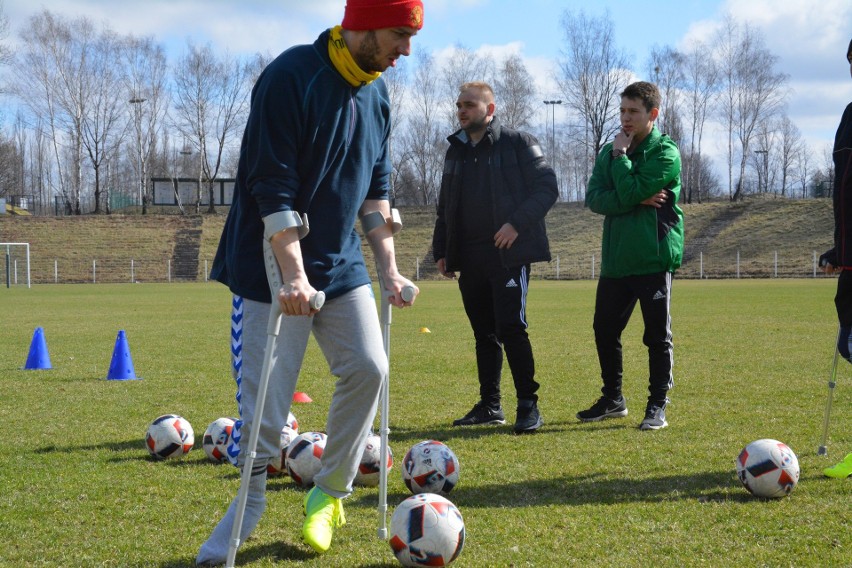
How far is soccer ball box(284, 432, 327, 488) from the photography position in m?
5.05

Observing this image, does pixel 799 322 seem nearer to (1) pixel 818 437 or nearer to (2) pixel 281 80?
(1) pixel 818 437

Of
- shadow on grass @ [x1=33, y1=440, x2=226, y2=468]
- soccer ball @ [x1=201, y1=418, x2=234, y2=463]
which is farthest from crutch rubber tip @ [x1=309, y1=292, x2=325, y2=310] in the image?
shadow on grass @ [x1=33, y1=440, x2=226, y2=468]

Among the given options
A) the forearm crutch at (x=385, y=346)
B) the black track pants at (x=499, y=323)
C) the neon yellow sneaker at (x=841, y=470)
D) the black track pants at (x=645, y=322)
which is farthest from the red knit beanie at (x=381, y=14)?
the black track pants at (x=645, y=322)

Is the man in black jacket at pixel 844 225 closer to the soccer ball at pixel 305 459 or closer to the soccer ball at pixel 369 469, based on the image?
the soccer ball at pixel 369 469

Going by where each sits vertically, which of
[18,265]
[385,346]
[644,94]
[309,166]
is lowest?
[18,265]

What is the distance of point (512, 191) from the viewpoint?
7039 mm

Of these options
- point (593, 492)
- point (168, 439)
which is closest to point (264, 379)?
point (593, 492)

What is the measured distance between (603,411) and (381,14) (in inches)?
179

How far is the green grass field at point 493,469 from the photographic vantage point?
13.0ft

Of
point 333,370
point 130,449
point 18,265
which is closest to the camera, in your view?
point 333,370

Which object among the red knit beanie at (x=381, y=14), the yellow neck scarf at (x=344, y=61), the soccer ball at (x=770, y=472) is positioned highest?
the red knit beanie at (x=381, y=14)

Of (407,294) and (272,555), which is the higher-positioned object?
(407,294)

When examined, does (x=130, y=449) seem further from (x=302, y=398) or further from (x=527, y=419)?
(x=527, y=419)

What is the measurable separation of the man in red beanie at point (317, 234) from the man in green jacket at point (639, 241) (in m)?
3.30
